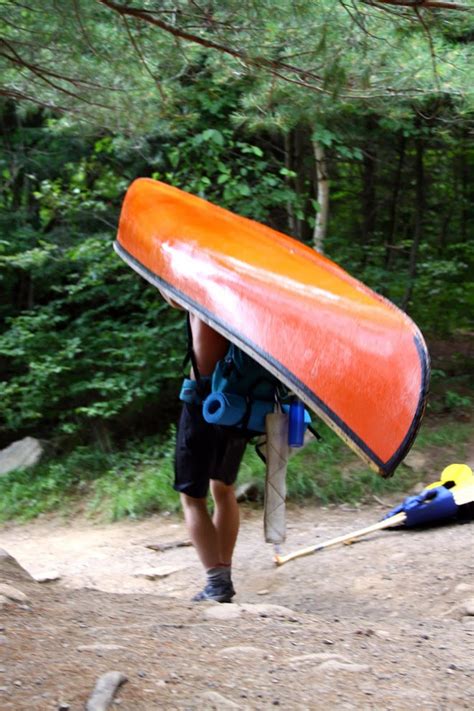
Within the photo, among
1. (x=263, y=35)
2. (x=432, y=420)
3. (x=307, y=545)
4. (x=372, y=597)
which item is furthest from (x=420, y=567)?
(x=432, y=420)

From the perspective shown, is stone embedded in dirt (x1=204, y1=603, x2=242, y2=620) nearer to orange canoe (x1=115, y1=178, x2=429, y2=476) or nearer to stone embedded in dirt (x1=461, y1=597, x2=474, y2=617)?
orange canoe (x1=115, y1=178, x2=429, y2=476)

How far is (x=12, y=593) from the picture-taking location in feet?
10.3

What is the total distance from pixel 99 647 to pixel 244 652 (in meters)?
0.43

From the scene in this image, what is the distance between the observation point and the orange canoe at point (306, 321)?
2779 mm

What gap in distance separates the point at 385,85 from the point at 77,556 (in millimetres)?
3455

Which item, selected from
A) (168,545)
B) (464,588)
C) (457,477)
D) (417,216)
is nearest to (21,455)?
(168,545)

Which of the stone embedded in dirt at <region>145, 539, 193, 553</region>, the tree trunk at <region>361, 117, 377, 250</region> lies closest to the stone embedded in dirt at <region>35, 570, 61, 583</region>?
the stone embedded in dirt at <region>145, 539, 193, 553</region>

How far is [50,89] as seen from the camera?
17.1ft

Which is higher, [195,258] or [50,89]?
→ [50,89]

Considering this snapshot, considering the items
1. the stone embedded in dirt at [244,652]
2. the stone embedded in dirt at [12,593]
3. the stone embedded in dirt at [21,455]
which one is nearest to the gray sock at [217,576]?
the stone embedded in dirt at [12,593]

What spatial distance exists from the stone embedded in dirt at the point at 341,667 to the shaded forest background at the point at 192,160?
8.35ft

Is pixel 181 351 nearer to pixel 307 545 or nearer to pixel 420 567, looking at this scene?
pixel 307 545

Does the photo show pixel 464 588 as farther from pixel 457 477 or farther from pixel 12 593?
pixel 12 593

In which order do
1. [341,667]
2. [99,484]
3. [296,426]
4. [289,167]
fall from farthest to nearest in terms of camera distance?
[289,167] → [99,484] → [296,426] → [341,667]
